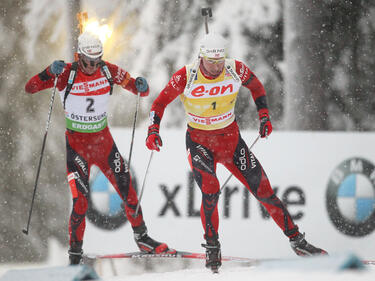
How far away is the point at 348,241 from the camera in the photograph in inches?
228

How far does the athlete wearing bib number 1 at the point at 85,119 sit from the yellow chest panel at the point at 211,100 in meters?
0.50

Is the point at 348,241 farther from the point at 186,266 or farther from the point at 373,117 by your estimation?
the point at 186,266

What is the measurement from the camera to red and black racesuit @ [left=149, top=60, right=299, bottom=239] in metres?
4.25

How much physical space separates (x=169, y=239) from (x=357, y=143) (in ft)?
7.11

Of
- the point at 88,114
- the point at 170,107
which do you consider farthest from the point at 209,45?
the point at 170,107

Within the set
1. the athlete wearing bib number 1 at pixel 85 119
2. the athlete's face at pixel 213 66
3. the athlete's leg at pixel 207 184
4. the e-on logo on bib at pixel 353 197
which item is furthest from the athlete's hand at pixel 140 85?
the e-on logo on bib at pixel 353 197

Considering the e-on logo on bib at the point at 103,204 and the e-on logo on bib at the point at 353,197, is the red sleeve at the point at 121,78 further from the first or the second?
the e-on logo on bib at the point at 353,197

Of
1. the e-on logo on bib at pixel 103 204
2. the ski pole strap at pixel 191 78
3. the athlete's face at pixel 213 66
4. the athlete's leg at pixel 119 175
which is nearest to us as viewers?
the athlete's face at pixel 213 66

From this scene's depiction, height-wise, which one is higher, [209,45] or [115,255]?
[209,45]

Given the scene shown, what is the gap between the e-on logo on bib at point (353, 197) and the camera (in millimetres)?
5758

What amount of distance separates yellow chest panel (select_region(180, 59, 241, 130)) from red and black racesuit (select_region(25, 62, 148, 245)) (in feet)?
1.90

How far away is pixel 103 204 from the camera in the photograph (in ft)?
18.7

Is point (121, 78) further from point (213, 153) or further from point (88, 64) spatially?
point (213, 153)

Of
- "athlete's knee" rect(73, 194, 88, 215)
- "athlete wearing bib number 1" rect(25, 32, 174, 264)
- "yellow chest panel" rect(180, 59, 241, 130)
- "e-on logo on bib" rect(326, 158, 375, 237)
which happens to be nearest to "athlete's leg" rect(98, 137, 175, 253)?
"athlete wearing bib number 1" rect(25, 32, 174, 264)
